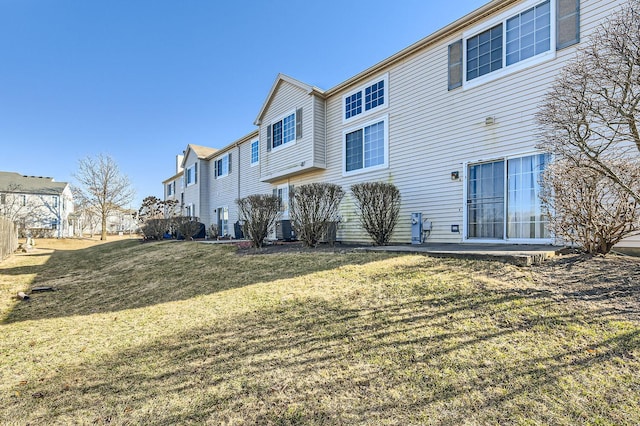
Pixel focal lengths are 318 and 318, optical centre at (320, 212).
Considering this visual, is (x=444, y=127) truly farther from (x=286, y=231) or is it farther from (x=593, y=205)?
(x=286, y=231)

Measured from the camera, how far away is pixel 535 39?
278 inches

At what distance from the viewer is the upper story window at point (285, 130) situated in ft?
43.2

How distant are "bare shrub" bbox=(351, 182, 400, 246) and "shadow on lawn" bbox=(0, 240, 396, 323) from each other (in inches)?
87.1

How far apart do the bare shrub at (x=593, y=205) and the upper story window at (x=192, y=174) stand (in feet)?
72.6

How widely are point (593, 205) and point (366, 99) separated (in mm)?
7680

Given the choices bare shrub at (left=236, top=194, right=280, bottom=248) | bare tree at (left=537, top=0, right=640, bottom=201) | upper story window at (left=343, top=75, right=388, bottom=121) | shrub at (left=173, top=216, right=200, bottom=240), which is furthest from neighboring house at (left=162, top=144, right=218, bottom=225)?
bare tree at (left=537, top=0, right=640, bottom=201)

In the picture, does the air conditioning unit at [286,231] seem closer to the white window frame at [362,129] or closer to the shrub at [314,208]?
the white window frame at [362,129]

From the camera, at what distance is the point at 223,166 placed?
826 inches

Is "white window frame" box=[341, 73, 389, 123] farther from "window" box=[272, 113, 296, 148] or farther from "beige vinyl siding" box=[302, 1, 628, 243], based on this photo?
"window" box=[272, 113, 296, 148]

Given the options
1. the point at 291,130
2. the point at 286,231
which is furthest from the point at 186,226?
the point at 291,130

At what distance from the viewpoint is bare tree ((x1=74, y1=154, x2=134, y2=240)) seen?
105 feet

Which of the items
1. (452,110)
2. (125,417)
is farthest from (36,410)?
(452,110)

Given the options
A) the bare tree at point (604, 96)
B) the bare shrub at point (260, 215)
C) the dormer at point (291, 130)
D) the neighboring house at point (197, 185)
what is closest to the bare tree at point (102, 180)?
the neighboring house at point (197, 185)

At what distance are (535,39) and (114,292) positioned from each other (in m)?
10.9
